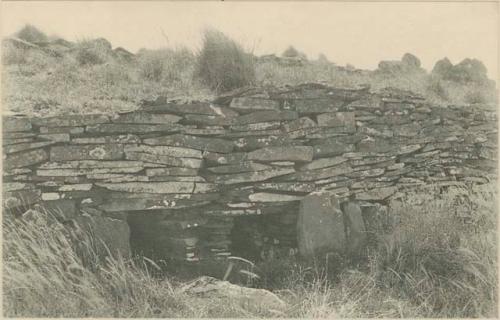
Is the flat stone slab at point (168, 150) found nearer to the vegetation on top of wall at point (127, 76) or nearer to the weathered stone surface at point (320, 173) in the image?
the vegetation on top of wall at point (127, 76)

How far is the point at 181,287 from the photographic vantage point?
14.0 feet

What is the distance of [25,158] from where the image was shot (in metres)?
4.26

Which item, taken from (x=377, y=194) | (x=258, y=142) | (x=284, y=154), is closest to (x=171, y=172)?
(x=258, y=142)

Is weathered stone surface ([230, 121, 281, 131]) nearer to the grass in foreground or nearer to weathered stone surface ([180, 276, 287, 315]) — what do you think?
the grass in foreground

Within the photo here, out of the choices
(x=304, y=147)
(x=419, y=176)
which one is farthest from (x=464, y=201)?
(x=304, y=147)

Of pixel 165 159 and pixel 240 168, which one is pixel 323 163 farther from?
pixel 165 159

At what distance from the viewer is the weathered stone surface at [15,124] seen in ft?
14.0

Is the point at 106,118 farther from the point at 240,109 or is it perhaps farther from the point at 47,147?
the point at 240,109

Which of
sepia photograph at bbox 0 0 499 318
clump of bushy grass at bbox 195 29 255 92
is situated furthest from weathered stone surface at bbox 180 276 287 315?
clump of bushy grass at bbox 195 29 255 92

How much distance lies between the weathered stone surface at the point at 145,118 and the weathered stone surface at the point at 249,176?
0.71 m

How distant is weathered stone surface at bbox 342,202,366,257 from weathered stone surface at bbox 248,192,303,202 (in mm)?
581

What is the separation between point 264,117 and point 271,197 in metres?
0.80

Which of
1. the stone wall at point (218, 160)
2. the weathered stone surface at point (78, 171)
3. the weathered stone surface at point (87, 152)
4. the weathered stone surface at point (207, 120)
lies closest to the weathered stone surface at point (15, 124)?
the stone wall at point (218, 160)

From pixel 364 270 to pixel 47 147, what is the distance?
316cm
